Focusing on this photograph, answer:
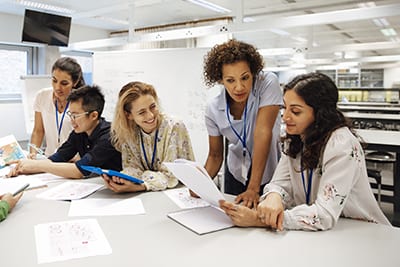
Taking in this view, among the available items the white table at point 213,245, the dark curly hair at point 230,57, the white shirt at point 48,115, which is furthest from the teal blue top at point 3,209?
the white shirt at point 48,115

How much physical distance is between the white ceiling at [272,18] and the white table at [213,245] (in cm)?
167

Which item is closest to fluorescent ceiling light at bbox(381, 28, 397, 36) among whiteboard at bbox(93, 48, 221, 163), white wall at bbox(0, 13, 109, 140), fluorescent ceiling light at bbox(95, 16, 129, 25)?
fluorescent ceiling light at bbox(95, 16, 129, 25)

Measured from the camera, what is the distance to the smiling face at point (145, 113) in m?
1.65

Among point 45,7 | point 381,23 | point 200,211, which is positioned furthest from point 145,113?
point 381,23

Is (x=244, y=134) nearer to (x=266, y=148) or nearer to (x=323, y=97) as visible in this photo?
(x=266, y=148)

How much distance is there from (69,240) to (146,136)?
724mm

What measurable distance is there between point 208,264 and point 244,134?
90 centimetres

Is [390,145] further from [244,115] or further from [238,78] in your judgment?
[238,78]

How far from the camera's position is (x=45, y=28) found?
3861mm

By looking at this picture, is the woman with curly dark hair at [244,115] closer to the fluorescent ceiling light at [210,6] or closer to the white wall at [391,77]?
the fluorescent ceiling light at [210,6]

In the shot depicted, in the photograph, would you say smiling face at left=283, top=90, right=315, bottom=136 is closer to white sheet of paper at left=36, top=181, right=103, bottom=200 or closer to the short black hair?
white sheet of paper at left=36, top=181, right=103, bottom=200

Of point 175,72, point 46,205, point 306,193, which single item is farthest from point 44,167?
point 175,72

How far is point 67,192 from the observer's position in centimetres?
158

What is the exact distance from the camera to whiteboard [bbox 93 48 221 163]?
3.21 meters
